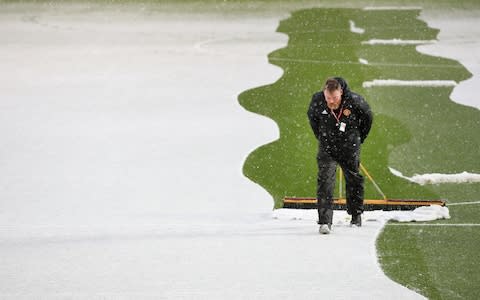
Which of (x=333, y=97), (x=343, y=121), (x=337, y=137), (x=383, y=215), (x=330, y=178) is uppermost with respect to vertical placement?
(x=333, y=97)

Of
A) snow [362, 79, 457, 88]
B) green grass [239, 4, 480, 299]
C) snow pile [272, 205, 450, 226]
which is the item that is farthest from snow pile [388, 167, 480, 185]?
snow [362, 79, 457, 88]

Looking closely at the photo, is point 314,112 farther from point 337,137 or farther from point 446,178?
point 446,178

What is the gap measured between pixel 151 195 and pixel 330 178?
101 inches

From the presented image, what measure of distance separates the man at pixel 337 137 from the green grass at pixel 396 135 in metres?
0.56

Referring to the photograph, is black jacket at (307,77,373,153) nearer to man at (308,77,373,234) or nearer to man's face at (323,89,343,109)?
man at (308,77,373,234)

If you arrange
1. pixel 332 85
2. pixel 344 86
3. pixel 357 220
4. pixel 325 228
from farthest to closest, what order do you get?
pixel 357 220 → pixel 325 228 → pixel 344 86 → pixel 332 85

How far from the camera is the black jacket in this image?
8.77 meters

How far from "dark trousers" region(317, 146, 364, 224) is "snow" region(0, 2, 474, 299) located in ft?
0.91

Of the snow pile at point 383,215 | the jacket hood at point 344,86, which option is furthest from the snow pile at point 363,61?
the jacket hood at point 344,86

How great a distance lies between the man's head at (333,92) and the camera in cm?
848

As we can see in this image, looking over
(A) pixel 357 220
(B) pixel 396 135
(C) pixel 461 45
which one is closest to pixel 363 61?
(C) pixel 461 45

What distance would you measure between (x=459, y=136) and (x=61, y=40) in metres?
12.9

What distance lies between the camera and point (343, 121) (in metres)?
8.83

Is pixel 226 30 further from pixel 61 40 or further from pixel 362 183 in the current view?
pixel 362 183
